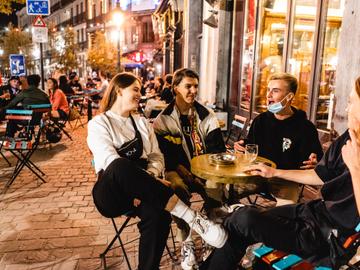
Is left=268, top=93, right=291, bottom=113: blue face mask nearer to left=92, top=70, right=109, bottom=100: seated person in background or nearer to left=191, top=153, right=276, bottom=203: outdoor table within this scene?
left=191, top=153, right=276, bottom=203: outdoor table

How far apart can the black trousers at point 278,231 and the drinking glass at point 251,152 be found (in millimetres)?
615

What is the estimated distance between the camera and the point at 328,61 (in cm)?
553

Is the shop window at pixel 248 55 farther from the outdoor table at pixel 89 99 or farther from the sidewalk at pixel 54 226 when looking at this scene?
the outdoor table at pixel 89 99

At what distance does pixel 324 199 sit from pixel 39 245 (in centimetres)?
281

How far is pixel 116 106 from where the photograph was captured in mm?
3447

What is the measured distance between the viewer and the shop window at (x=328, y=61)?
5.40 meters

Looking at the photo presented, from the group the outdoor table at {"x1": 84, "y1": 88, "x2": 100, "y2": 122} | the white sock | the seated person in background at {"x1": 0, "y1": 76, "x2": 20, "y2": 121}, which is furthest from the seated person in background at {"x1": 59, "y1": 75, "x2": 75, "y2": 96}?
the white sock

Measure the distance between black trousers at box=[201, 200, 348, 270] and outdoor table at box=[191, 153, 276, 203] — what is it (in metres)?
0.38

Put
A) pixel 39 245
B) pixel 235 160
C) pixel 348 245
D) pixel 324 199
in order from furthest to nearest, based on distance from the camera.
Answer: pixel 39 245, pixel 235 160, pixel 324 199, pixel 348 245

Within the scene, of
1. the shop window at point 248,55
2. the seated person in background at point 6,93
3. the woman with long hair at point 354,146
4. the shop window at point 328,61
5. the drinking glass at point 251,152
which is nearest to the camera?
the woman with long hair at point 354,146

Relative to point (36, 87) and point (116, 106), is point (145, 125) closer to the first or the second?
point (116, 106)

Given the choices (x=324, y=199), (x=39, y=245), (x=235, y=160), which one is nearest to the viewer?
(x=324, y=199)

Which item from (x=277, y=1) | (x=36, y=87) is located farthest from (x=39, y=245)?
(x=277, y=1)

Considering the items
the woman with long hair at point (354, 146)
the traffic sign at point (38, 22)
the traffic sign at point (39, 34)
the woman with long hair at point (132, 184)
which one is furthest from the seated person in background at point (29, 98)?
the woman with long hair at point (354, 146)
